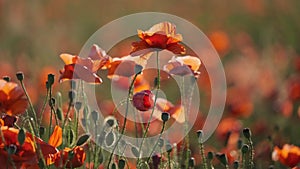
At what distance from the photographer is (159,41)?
203 centimetres

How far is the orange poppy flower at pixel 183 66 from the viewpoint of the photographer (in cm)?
204

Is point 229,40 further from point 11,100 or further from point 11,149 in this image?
point 11,149

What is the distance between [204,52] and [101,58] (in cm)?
326

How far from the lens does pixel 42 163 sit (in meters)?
1.80

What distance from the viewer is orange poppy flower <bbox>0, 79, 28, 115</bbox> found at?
6.55ft

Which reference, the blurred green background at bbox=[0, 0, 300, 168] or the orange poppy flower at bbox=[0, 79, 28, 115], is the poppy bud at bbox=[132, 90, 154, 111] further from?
the blurred green background at bbox=[0, 0, 300, 168]

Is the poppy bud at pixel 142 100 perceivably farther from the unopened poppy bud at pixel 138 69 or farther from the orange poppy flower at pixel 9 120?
the orange poppy flower at pixel 9 120

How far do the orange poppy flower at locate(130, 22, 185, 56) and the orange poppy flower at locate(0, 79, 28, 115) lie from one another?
0.31 meters

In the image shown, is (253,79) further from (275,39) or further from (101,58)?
(101,58)

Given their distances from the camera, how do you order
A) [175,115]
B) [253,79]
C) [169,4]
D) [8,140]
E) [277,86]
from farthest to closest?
[169,4]
[253,79]
[277,86]
[175,115]
[8,140]

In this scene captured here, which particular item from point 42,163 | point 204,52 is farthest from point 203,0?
point 42,163

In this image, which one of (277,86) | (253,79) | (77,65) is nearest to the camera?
(77,65)

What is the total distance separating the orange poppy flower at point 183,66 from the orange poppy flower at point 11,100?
384 millimetres

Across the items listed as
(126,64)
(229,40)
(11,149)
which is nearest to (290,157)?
(126,64)
